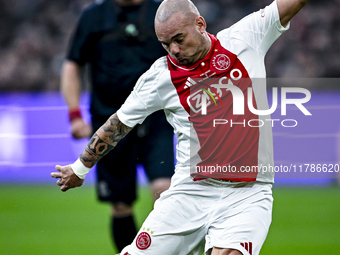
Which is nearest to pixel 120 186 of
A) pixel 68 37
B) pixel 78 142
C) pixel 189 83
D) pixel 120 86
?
pixel 120 86

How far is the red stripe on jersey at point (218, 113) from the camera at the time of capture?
278cm

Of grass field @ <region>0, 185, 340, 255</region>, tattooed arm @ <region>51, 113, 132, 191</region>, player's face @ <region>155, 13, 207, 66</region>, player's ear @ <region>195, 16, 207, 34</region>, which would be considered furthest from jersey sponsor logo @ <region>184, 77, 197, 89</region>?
grass field @ <region>0, 185, 340, 255</region>

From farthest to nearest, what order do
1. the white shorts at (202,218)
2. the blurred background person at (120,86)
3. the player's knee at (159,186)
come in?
the blurred background person at (120,86) → the player's knee at (159,186) → the white shorts at (202,218)

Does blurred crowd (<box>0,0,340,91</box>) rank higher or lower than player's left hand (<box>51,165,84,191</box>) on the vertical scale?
higher

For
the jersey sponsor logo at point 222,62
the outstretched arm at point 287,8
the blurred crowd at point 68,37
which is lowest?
the jersey sponsor logo at point 222,62

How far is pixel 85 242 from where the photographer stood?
555cm

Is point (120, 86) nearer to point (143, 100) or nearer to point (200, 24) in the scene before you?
point (143, 100)

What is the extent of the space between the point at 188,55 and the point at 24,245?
3470 millimetres

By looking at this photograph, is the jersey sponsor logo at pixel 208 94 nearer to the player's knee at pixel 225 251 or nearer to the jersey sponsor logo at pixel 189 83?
the jersey sponsor logo at pixel 189 83

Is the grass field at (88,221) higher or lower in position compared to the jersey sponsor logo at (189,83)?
lower

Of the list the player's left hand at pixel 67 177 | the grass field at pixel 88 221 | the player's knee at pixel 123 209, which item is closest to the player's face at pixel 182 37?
the player's left hand at pixel 67 177

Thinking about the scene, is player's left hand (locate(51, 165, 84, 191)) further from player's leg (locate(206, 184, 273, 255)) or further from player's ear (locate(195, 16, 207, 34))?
player's ear (locate(195, 16, 207, 34))

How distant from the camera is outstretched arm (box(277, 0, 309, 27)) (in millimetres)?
2778

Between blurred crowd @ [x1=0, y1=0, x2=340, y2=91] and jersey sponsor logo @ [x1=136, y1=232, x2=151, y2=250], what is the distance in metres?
8.95
